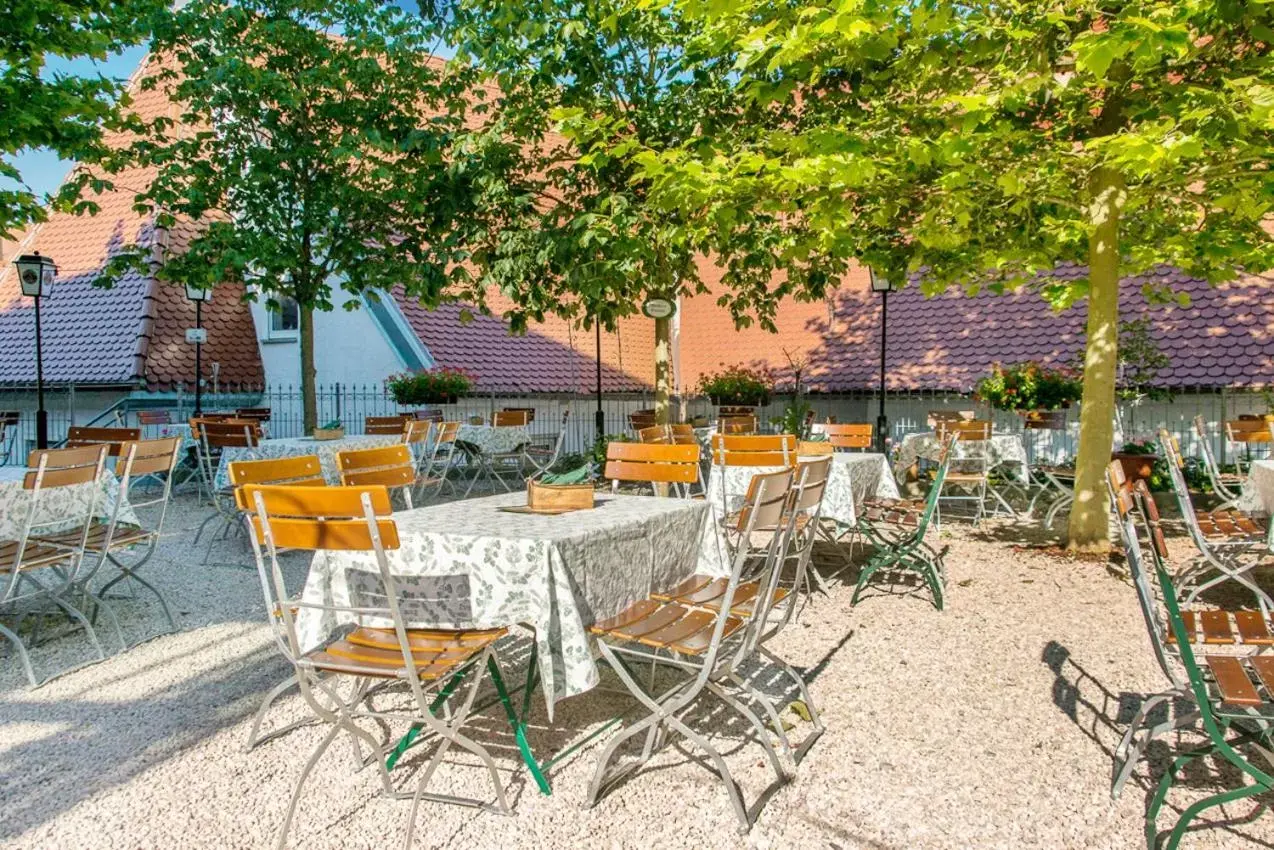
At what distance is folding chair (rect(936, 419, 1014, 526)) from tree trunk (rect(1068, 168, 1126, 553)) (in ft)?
4.24

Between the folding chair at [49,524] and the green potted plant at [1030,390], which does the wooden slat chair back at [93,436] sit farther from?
the green potted plant at [1030,390]

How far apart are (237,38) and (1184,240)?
36.1 ft

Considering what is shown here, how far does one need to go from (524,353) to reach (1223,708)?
50.1 feet

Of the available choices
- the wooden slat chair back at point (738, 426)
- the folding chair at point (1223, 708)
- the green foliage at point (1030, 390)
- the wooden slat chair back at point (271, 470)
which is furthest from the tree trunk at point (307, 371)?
the folding chair at point (1223, 708)

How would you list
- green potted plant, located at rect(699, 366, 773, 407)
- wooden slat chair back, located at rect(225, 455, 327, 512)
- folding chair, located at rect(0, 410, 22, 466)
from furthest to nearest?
green potted plant, located at rect(699, 366, 773, 407), folding chair, located at rect(0, 410, 22, 466), wooden slat chair back, located at rect(225, 455, 327, 512)

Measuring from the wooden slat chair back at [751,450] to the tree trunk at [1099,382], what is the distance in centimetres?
270

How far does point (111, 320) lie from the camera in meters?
16.2

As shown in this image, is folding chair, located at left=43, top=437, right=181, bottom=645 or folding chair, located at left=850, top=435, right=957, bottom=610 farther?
folding chair, located at left=850, top=435, right=957, bottom=610

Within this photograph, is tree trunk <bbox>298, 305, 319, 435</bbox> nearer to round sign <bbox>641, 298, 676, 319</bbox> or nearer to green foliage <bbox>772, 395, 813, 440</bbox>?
round sign <bbox>641, 298, 676, 319</bbox>

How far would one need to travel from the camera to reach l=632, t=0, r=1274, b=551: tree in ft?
16.5

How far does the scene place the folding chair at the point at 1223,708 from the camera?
254 centimetres

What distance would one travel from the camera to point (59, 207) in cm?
1081

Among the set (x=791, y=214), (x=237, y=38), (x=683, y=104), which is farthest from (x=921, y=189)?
(x=237, y=38)

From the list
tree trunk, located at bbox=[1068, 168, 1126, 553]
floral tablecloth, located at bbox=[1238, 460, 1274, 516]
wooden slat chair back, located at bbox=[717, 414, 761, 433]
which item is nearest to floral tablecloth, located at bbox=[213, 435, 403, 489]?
wooden slat chair back, located at bbox=[717, 414, 761, 433]
